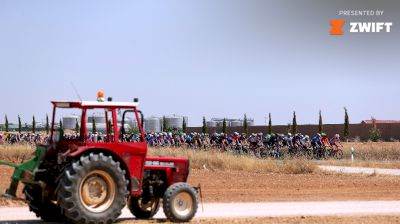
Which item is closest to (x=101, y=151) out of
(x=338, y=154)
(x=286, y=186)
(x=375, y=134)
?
(x=286, y=186)

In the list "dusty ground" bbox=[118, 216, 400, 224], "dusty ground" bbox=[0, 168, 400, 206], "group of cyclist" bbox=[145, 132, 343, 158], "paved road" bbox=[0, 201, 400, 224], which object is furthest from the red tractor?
"group of cyclist" bbox=[145, 132, 343, 158]

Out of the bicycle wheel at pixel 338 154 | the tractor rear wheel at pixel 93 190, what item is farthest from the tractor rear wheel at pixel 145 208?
the bicycle wheel at pixel 338 154

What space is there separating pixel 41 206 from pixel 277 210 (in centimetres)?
578

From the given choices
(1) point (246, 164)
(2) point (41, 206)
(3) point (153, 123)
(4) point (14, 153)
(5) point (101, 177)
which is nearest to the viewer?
(5) point (101, 177)

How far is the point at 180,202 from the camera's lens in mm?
14016

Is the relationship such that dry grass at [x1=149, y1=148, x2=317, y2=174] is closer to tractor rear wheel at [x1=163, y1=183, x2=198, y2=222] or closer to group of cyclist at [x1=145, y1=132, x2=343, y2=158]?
group of cyclist at [x1=145, y1=132, x2=343, y2=158]

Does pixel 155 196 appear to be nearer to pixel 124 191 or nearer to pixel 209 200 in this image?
pixel 124 191

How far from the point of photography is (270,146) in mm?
43812

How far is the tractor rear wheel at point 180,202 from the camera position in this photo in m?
13.8

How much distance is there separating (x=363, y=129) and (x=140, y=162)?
70758 millimetres

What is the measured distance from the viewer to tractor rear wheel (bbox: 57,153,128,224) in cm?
1198

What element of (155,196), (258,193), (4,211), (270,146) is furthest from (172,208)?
(270,146)

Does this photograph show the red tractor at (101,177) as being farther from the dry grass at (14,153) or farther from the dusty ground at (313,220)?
the dry grass at (14,153)

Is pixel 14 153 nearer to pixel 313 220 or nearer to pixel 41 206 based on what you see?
pixel 41 206
